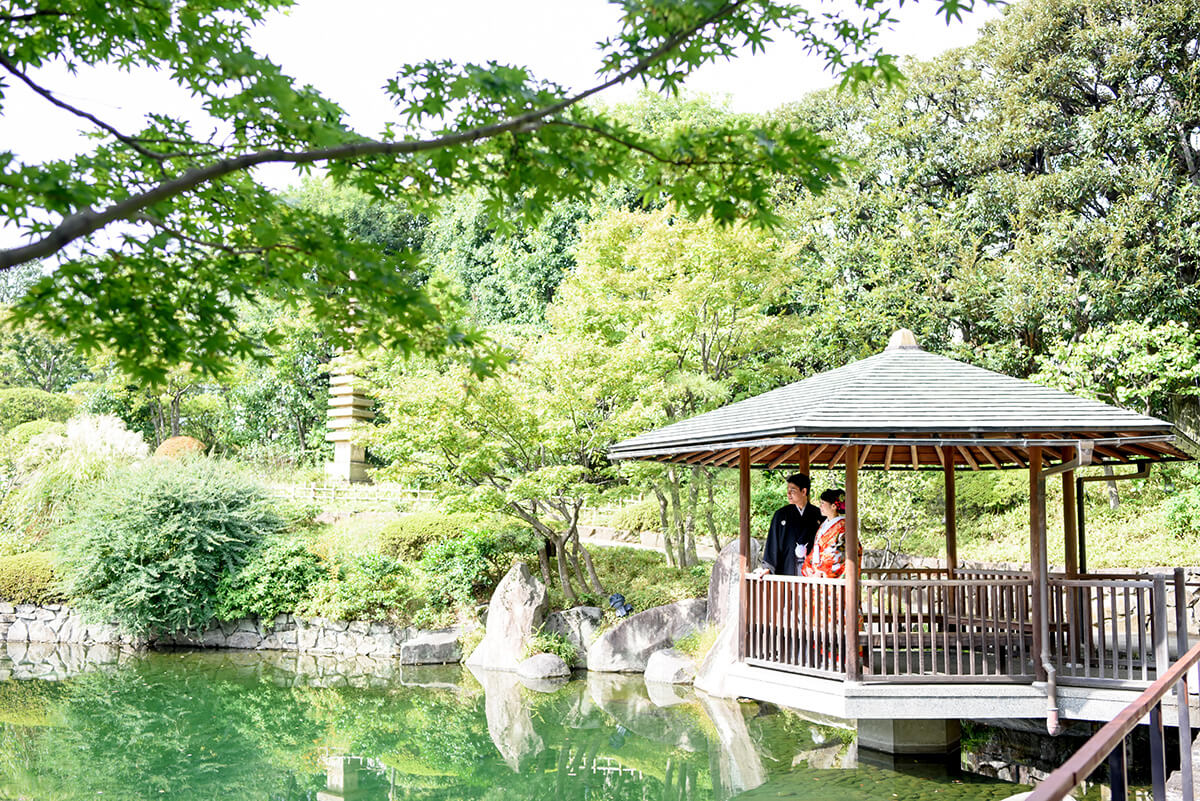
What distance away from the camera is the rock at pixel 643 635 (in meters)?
13.0

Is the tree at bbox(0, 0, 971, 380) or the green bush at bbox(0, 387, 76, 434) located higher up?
the green bush at bbox(0, 387, 76, 434)

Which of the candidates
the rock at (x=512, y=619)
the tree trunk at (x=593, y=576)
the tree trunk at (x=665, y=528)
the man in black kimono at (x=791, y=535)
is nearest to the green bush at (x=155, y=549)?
the rock at (x=512, y=619)

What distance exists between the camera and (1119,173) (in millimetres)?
16609

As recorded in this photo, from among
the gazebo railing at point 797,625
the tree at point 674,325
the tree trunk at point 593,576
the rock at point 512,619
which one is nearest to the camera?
the gazebo railing at point 797,625

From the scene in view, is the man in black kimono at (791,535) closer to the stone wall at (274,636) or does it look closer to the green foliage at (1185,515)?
the stone wall at (274,636)

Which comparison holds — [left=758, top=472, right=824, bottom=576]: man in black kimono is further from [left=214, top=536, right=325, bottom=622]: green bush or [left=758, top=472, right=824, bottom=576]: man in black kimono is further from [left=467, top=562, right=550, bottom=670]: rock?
[left=214, top=536, right=325, bottom=622]: green bush

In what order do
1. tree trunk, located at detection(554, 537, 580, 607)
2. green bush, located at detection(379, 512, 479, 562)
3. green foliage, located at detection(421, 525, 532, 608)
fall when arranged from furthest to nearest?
green bush, located at detection(379, 512, 479, 562)
green foliage, located at detection(421, 525, 532, 608)
tree trunk, located at detection(554, 537, 580, 607)

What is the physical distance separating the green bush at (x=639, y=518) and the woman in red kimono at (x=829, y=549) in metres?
10.9

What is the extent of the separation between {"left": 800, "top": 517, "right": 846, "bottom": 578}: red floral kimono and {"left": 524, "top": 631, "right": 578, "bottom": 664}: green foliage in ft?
20.8

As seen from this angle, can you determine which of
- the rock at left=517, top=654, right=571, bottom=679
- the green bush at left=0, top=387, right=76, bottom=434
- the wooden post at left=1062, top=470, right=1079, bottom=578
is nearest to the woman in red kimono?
the wooden post at left=1062, top=470, right=1079, bottom=578

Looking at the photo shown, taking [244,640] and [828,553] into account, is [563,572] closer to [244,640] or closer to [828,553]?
[244,640]

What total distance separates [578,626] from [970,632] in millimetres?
7611

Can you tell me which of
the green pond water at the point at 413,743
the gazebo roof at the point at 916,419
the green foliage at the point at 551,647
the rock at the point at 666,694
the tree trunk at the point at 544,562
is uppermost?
the gazebo roof at the point at 916,419

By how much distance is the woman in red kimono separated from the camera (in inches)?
298
